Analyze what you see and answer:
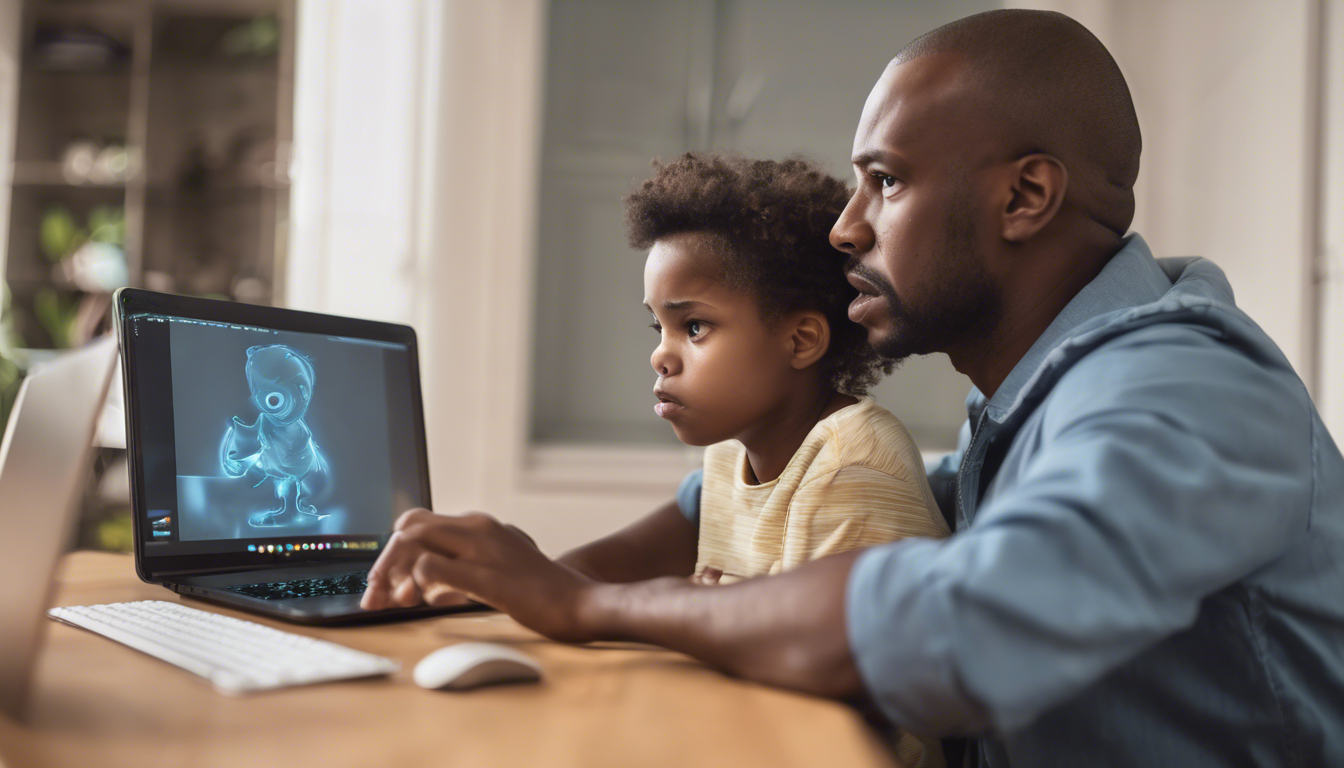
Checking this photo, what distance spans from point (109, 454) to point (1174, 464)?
3.75m

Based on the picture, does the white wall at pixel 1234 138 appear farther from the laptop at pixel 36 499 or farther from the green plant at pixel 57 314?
the green plant at pixel 57 314

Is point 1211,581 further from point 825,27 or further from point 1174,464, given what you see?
point 825,27

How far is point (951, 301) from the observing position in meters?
0.98

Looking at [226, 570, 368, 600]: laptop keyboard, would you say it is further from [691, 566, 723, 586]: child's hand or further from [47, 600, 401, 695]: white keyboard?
[691, 566, 723, 586]: child's hand

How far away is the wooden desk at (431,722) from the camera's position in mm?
526

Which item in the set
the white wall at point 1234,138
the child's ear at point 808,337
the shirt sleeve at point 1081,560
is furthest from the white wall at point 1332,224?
the shirt sleeve at point 1081,560

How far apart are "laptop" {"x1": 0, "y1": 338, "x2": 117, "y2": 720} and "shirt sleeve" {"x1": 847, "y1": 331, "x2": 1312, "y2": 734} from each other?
0.50 metres

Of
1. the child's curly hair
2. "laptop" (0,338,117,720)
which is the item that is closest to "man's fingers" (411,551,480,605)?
"laptop" (0,338,117,720)

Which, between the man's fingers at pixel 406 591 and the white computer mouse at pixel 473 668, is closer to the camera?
the white computer mouse at pixel 473 668

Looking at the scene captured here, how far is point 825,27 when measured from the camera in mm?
2736

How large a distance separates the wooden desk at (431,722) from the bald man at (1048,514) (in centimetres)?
4

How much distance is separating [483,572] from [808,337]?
2.13ft

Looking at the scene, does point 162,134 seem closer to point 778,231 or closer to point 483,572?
point 778,231

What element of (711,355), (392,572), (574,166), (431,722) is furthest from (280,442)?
(574,166)
